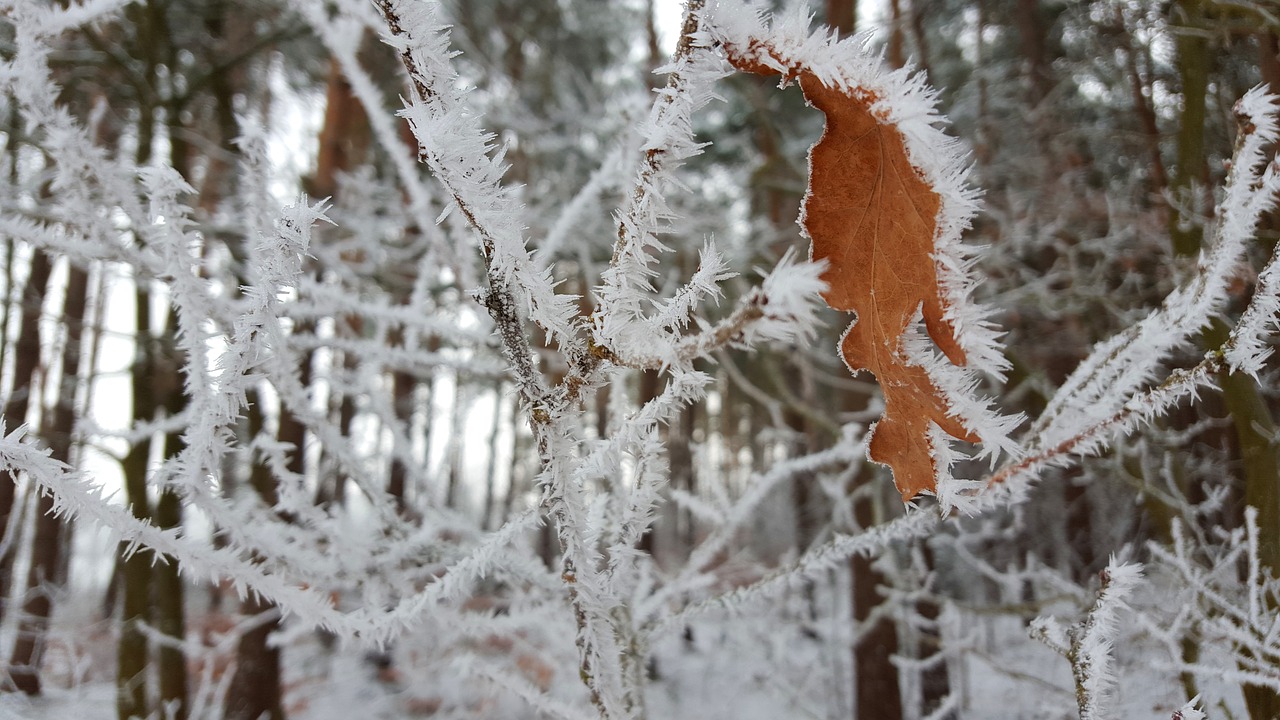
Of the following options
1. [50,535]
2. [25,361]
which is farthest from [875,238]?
[50,535]

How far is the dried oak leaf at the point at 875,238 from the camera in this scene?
57cm

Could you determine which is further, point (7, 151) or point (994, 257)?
point (994, 257)

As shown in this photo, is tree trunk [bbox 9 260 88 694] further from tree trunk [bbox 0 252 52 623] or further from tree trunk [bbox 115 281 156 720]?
tree trunk [bbox 115 281 156 720]

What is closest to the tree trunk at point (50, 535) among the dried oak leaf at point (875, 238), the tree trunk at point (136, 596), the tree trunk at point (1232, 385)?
the tree trunk at point (136, 596)

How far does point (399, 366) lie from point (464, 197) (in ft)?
4.33

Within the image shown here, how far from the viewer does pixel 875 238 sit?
60 cm

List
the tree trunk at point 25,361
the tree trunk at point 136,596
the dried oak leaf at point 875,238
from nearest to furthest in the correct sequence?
1. the dried oak leaf at point 875,238
2. the tree trunk at point 136,596
3. the tree trunk at point 25,361

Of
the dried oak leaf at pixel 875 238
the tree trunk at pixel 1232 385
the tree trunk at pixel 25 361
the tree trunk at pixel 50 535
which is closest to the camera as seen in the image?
the dried oak leaf at pixel 875 238

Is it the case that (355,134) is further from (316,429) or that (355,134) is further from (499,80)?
(316,429)

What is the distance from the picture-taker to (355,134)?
22.8ft

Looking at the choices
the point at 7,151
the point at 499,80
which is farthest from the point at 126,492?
the point at 499,80

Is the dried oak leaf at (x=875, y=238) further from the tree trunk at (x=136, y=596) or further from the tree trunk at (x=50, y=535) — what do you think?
the tree trunk at (x=50, y=535)

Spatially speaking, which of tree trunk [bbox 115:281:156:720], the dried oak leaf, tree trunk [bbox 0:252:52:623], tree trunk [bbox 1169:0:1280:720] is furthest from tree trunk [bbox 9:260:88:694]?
tree trunk [bbox 1169:0:1280:720]

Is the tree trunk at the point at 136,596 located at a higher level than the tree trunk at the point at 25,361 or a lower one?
lower
